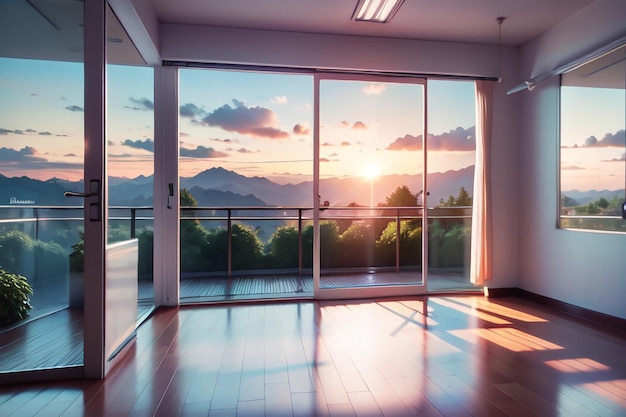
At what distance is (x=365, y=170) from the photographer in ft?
13.4

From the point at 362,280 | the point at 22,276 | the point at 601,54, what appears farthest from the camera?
the point at 362,280

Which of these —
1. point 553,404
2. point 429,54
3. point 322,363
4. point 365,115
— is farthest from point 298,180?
point 553,404

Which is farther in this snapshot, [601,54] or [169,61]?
[169,61]

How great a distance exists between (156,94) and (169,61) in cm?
35

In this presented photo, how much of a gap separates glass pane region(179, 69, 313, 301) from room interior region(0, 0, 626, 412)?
1.24 metres

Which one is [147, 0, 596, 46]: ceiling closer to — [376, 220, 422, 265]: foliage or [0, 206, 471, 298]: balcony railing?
[0, 206, 471, 298]: balcony railing

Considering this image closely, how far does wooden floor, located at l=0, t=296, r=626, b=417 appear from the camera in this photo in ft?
5.84

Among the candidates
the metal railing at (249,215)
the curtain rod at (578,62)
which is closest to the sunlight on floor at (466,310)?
→ the metal railing at (249,215)

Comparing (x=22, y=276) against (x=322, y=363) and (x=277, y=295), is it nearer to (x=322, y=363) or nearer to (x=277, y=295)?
(x=322, y=363)

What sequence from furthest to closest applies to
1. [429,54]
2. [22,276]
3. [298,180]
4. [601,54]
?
[298,180] < [429,54] < [601,54] < [22,276]

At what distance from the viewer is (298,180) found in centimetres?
588

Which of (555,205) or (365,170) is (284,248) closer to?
(365,170)

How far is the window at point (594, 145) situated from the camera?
3.08m

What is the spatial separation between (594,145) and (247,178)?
177 inches
